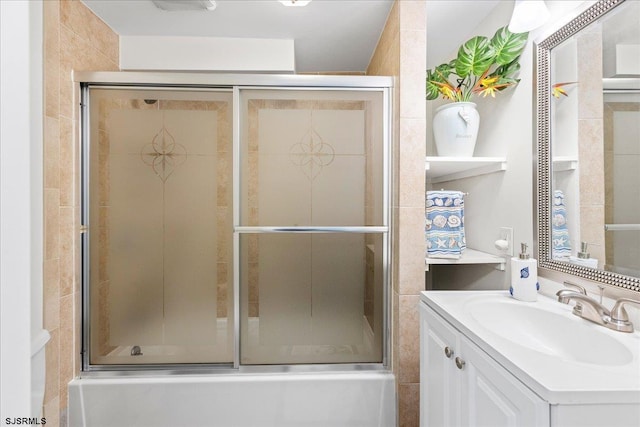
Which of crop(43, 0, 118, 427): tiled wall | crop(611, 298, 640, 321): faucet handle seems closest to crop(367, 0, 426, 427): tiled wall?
crop(611, 298, 640, 321): faucet handle

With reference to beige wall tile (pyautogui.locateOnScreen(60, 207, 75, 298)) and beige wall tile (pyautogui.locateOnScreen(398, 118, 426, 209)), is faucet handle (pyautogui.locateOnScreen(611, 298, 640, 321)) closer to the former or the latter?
beige wall tile (pyautogui.locateOnScreen(398, 118, 426, 209))

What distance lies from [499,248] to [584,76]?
766mm

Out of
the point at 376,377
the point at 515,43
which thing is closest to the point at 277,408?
the point at 376,377

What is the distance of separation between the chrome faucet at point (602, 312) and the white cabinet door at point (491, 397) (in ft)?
1.28

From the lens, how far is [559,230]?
1214 mm

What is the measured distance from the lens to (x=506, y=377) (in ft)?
2.36

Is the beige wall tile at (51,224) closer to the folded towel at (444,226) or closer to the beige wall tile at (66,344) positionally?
the beige wall tile at (66,344)

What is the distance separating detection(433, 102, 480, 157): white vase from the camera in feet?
4.97

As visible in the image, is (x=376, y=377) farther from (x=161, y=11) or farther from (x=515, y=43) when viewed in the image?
(x=161, y=11)

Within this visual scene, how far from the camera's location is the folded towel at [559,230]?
46.6 inches

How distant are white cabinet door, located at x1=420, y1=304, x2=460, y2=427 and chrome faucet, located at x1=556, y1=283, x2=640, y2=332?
0.40 meters

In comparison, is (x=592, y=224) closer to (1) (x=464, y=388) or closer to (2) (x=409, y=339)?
(1) (x=464, y=388)

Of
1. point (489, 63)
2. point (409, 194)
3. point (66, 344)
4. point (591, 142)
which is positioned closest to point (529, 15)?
point (489, 63)

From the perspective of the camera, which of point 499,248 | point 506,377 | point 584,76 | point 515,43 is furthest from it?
point 499,248
